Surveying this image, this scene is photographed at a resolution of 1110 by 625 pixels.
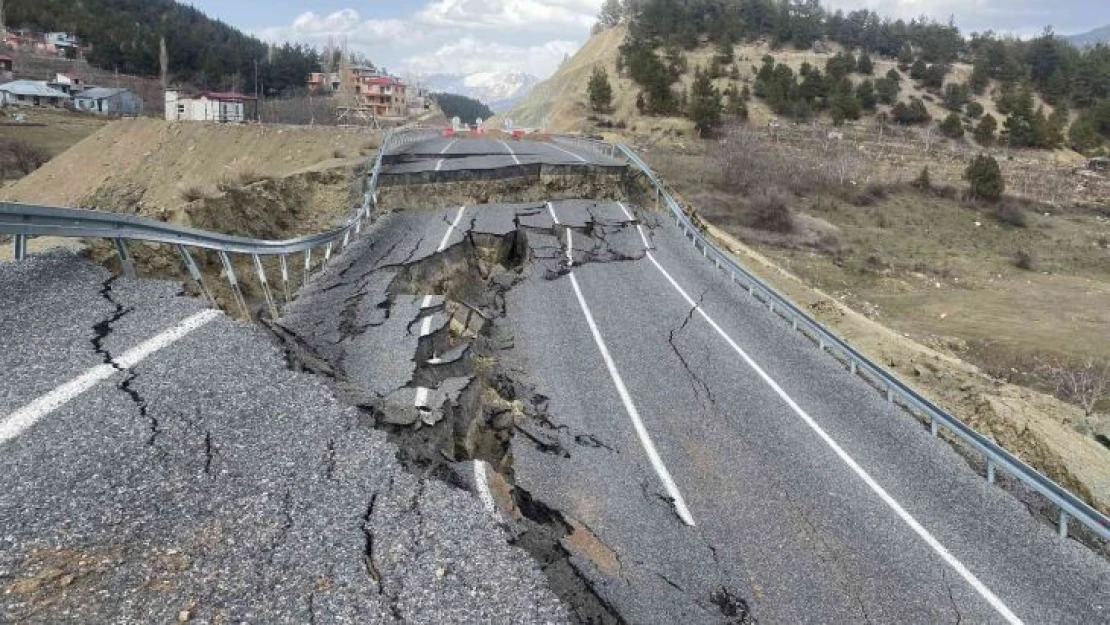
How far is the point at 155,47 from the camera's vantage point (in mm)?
116812

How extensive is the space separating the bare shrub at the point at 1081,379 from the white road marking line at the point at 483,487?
18.1 m

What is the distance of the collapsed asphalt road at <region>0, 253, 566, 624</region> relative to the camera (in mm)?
4352

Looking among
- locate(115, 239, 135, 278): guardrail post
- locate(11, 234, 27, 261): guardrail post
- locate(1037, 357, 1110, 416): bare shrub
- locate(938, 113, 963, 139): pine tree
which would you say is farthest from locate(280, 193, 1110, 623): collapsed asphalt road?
locate(938, 113, 963, 139): pine tree

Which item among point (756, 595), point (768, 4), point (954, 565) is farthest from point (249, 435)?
point (768, 4)

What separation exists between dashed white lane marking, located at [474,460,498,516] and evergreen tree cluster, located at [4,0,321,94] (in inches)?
4535

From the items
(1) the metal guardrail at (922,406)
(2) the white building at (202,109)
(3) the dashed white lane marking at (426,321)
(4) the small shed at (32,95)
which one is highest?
(4) the small shed at (32,95)

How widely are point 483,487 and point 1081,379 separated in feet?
74.7

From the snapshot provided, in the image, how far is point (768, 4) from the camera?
370 ft

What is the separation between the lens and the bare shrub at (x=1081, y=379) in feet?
68.4

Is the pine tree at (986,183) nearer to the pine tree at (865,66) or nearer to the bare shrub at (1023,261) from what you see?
the bare shrub at (1023,261)

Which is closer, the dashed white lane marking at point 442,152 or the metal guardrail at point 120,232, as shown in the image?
the metal guardrail at point 120,232

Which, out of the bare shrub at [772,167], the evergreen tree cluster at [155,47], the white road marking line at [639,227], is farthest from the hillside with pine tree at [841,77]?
the evergreen tree cluster at [155,47]

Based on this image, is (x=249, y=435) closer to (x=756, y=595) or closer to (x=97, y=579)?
(x=97, y=579)

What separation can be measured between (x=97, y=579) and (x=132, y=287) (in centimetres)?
524
